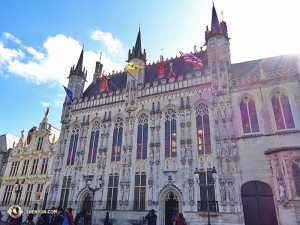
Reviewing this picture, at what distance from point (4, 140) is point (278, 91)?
41380 mm

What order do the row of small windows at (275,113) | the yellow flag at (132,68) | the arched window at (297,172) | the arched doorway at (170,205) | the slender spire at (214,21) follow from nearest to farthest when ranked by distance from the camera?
the arched window at (297,172), the row of small windows at (275,113), the arched doorway at (170,205), the slender spire at (214,21), the yellow flag at (132,68)

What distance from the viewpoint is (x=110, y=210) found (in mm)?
23297

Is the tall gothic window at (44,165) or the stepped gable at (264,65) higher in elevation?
the stepped gable at (264,65)

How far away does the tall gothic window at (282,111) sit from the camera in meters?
20.2

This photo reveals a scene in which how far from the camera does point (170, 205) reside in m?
21.9

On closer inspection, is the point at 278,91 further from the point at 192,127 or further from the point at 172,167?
the point at 172,167

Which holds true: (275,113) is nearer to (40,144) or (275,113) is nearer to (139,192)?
(139,192)

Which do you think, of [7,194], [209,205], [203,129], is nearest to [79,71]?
[7,194]

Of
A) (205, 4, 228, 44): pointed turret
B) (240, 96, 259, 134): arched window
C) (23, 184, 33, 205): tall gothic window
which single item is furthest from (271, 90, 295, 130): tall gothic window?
(23, 184, 33, 205): tall gothic window

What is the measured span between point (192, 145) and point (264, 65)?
12.3 m

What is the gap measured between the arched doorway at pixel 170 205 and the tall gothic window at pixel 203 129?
493 cm

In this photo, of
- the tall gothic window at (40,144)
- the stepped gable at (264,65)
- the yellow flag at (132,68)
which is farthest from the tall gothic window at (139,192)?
the tall gothic window at (40,144)

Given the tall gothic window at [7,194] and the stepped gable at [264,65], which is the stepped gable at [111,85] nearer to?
the stepped gable at [264,65]

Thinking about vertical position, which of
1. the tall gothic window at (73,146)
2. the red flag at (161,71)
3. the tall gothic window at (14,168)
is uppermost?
the red flag at (161,71)
